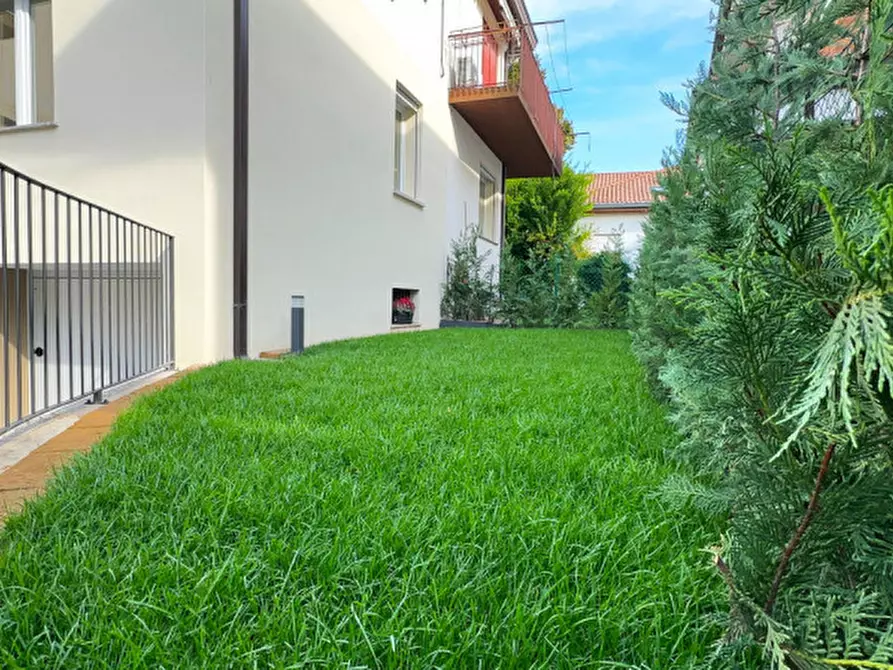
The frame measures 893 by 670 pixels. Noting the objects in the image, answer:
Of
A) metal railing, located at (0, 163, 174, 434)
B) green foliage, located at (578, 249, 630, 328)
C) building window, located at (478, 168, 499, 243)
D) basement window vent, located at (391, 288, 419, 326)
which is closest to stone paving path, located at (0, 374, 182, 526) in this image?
metal railing, located at (0, 163, 174, 434)

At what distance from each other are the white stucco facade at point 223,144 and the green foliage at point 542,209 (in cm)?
946

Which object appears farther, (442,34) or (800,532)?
(442,34)

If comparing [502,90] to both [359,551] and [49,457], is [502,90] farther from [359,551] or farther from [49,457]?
[359,551]

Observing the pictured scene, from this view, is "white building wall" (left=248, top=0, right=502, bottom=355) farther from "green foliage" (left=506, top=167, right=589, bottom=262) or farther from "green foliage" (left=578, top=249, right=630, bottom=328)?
"green foliage" (left=506, top=167, right=589, bottom=262)

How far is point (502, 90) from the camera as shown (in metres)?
8.44

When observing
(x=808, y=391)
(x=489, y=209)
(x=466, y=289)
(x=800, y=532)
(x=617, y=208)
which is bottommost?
(x=800, y=532)

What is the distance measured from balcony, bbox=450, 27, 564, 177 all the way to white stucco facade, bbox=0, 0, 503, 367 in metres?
2.61

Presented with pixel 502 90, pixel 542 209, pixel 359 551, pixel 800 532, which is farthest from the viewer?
pixel 542 209

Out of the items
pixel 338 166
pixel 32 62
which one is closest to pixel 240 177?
pixel 338 166

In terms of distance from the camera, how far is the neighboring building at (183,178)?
3.89 meters

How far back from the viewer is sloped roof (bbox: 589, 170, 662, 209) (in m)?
22.2

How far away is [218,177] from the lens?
4027mm

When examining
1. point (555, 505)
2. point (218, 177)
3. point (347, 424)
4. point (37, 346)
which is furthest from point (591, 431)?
point (37, 346)

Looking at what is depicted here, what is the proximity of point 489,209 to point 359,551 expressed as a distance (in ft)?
37.2
